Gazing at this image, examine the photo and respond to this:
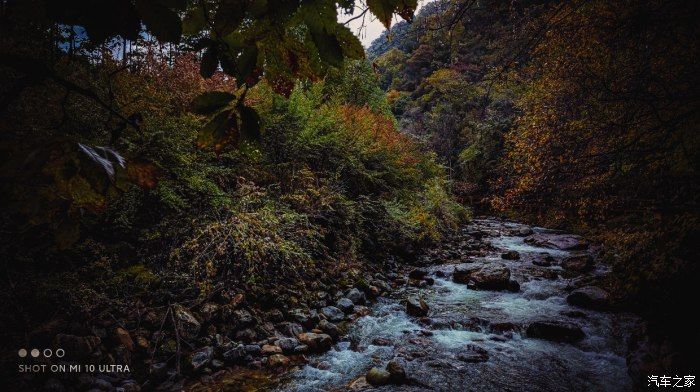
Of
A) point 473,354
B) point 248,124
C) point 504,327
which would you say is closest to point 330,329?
point 473,354

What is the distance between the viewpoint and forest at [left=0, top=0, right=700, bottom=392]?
798 mm

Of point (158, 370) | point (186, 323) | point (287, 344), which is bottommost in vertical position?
point (287, 344)

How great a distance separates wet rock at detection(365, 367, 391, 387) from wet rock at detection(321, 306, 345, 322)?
4.33ft

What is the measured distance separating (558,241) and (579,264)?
3.11 m

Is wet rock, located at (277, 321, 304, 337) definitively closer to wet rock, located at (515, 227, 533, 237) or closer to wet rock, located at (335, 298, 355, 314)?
wet rock, located at (335, 298, 355, 314)

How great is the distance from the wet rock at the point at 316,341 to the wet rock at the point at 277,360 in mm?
408

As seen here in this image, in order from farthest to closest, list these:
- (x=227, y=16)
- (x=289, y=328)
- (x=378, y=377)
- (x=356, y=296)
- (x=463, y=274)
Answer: (x=463, y=274) → (x=356, y=296) → (x=289, y=328) → (x=378, y=377) → (x=227, y=16)

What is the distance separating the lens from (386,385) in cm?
350

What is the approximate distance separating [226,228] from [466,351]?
3.80m

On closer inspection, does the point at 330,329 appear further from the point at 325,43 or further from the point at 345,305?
the point at 325,43

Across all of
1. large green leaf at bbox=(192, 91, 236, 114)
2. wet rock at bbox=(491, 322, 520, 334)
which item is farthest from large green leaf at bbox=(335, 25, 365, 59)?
wet rock at bbox=(491, 322, 520, 334)

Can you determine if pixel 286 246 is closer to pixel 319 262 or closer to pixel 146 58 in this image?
pixel 319 262

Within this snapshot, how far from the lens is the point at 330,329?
436 cm

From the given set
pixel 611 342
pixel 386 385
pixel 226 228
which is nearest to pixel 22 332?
pixel 226 228
